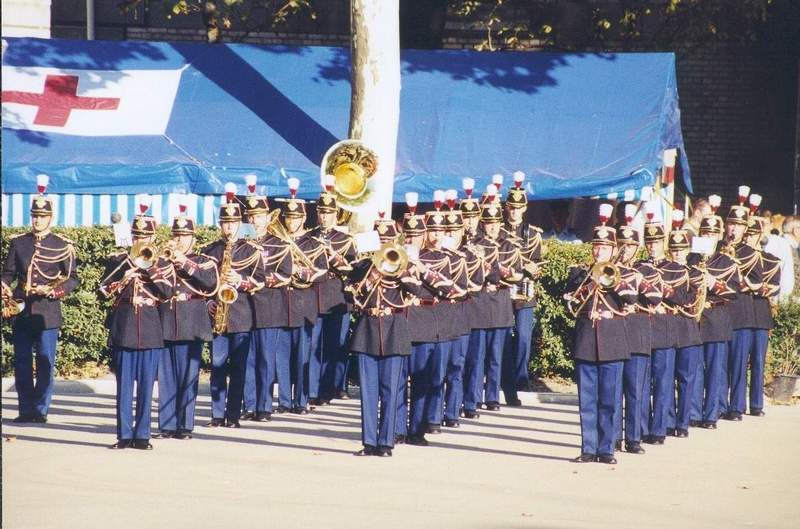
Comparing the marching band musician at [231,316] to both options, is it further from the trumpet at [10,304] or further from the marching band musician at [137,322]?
the trumpet at [10,304]

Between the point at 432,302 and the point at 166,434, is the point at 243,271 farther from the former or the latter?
the point at 432,302

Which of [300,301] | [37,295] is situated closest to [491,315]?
[300,301]

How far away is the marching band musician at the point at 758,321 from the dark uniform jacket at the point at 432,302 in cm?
317

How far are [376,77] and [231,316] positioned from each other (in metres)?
5.44

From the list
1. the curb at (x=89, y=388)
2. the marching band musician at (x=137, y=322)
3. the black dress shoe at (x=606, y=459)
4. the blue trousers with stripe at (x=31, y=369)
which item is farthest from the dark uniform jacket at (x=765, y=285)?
the blue trousers with stripe at (x=31, y=369)

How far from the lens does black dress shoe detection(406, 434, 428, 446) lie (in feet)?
44.8

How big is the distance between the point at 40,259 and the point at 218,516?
4.71 meters

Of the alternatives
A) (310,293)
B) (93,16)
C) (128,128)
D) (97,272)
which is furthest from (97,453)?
(93,16)

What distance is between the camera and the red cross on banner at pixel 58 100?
66.8ft

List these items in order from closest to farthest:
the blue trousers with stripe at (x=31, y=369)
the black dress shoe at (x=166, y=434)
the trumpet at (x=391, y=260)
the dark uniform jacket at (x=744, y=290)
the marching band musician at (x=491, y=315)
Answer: the trumpet at (x=391, y=260) → the black dress shoe at (x=166, y=434) → the blue trousers with stripe at (x=31, y=369) → the dark uniform jacket at (x=744, y=290) → the marching band musician at (x=491, y=315)

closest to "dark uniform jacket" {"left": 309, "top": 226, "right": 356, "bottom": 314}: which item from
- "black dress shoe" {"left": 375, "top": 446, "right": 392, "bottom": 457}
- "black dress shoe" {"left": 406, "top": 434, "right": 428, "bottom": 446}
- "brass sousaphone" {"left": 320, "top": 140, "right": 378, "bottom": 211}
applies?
"black dress shoe" {"left": 406, "top": 434, "right": 428, "bottom": 446}

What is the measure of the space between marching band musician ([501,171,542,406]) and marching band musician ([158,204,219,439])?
143 inches

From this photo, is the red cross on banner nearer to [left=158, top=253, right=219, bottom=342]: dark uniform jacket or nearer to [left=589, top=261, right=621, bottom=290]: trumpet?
[left=158, top=253, right=219, bottom=342]: dark uniform jacket

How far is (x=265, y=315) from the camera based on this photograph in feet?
48.9
